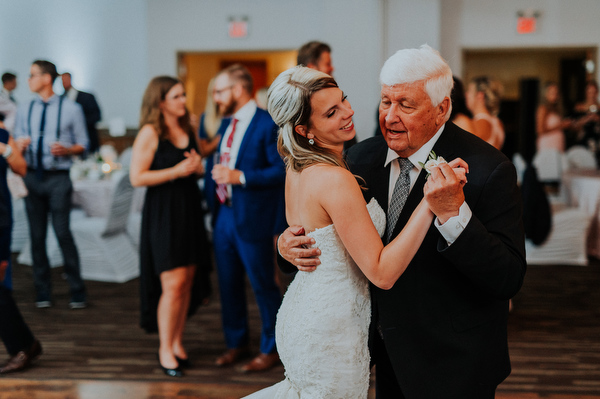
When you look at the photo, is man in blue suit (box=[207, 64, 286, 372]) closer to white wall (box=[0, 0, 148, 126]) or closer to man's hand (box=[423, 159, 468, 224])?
man's hand (box=[423, 159, 468, 224])

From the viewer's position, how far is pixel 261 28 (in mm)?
8883

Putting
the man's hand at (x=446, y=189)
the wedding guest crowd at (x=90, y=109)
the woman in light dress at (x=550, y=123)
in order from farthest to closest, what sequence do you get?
the woman in light dress at (x=550, y=123) < the wedding guest crowd at (x=90, y=109) < the man's hand at (x=446, y=189)

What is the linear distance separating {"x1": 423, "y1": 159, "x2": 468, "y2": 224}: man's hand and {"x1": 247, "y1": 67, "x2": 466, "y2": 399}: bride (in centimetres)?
25

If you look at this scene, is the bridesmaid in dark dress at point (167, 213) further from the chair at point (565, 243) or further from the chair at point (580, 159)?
the chair at point (580, 159)

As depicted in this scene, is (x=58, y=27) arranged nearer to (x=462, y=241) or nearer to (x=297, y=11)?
(x=297, y=11)

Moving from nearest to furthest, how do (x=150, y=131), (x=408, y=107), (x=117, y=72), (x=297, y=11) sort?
1. (x=408, y=107)
2. (x=150, y=131)
3. (x=297, y=11)
4. (x=117, y=72)

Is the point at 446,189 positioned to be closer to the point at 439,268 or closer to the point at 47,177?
the point at 439,268

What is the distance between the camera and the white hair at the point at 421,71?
1.50 meters

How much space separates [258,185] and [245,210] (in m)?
0.16

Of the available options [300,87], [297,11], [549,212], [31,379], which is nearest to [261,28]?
[297,11]

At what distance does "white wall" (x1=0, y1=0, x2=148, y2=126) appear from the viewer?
972 centimetres

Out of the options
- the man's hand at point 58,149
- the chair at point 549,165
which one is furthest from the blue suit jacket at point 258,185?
the chair at point 549,165

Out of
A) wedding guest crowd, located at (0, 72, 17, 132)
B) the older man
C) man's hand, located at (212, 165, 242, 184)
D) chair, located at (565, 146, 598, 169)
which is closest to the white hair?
the older man

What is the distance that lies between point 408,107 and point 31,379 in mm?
2662
